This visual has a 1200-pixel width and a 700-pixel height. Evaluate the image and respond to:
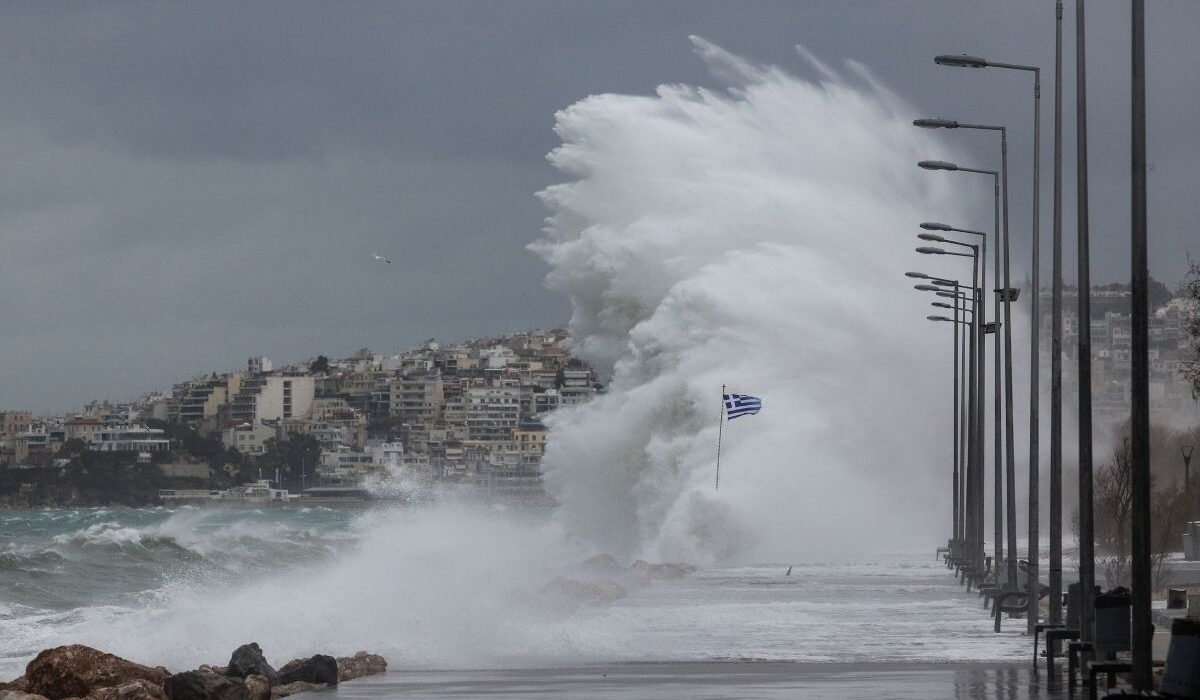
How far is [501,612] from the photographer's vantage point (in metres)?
30.7

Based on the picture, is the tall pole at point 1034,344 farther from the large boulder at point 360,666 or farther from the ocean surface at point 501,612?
the large boulder at point 360,666

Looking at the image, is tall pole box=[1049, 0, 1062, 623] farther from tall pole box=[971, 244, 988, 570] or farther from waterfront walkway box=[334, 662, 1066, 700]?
tall pole box=[971, 244, 988, 570]

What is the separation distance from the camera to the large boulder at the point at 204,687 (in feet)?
62.9

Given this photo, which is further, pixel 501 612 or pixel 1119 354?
pixel 1119 354

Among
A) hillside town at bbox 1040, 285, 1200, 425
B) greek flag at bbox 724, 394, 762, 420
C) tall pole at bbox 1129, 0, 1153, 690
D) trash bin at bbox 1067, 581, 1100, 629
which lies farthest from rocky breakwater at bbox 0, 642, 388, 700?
hillside town at bbox 1040, 285, 1200, 425

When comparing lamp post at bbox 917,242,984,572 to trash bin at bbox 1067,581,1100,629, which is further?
lamp post at bbox 917,242,984,572

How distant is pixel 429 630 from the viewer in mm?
27828

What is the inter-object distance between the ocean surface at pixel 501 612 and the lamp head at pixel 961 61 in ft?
22.8

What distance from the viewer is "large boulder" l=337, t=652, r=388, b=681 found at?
888 inches

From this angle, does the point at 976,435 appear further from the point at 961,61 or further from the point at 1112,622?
the point at 1112,622

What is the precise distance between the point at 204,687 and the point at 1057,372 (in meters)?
10.6

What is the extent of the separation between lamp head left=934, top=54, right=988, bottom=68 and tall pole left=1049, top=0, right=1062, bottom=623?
4.34 feet

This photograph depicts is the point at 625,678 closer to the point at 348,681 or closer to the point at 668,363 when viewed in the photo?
the point at 348,681

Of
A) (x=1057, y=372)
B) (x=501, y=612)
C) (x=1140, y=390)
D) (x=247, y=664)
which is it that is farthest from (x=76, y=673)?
(x=1140, y=390)
